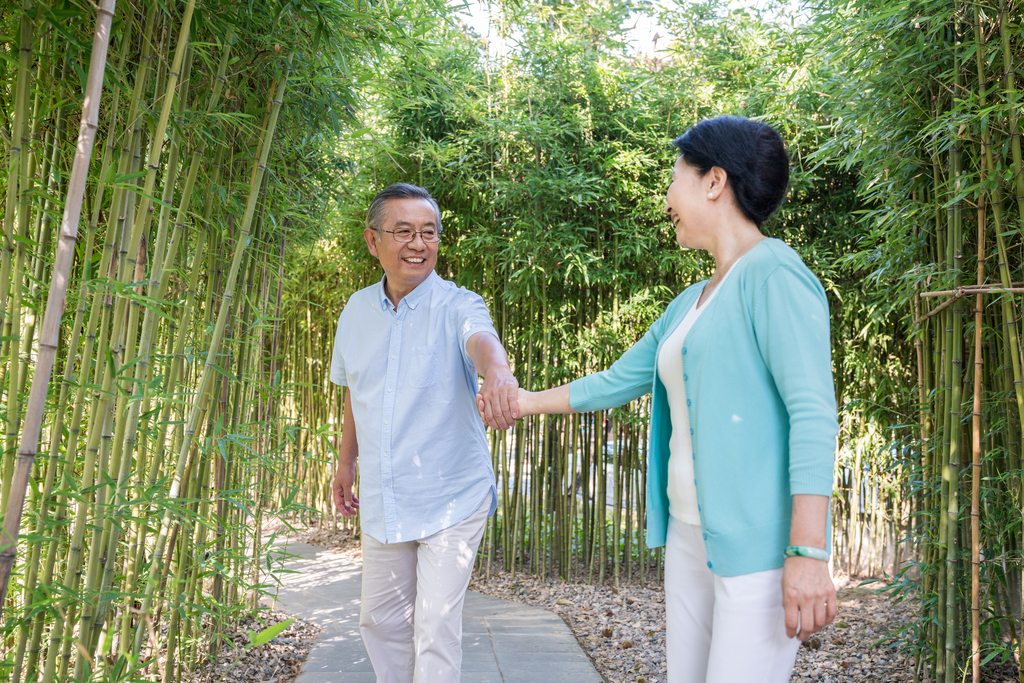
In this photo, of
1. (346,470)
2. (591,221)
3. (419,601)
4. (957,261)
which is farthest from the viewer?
(591,221)

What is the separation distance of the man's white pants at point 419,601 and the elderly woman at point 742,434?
629 millimetres

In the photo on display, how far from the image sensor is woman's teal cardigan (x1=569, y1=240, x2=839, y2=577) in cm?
104

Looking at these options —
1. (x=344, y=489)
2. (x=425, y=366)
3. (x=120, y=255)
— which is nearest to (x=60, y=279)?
(x=120, y=255)

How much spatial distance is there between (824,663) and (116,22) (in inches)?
130

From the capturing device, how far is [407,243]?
189 centimetres

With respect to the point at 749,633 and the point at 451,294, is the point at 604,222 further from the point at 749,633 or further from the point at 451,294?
the point at 749,633

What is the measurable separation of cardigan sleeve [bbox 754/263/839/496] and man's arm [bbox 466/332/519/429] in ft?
1.83

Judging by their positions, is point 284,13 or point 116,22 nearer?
point 116,22

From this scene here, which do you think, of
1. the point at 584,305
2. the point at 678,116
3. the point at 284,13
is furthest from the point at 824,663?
the point at 284,13

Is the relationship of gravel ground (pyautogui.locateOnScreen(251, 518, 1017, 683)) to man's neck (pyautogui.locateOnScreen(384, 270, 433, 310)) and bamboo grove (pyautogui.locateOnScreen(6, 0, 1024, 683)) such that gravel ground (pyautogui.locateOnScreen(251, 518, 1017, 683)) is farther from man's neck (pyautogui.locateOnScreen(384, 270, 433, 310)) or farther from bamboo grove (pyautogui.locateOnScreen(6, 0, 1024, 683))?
man's neck (pyautogui.locateOnScreen(384, 270, 433, 310))

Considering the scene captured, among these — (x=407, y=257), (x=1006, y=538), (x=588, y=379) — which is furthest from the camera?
(x=1006, y=538)

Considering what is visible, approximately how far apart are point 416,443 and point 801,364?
100 centimetres

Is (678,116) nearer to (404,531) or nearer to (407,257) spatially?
(407,257)

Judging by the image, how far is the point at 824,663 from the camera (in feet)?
10.1
